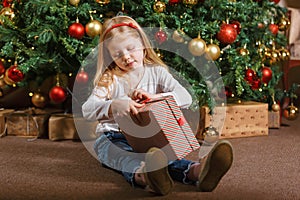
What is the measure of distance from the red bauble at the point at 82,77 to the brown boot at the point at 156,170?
0.78 meters

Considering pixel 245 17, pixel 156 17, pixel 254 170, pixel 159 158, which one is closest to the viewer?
pixel 159 158

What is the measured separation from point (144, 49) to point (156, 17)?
363 millimetres

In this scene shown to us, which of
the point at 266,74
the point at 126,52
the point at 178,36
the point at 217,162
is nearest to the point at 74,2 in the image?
the point at 178,36

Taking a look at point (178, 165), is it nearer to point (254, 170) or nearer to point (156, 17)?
point (254, 170)

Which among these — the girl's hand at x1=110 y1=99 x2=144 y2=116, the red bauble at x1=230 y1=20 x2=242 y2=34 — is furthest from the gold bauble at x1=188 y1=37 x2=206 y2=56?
the girl's hand at x1=110 y1=99 x2=144 y2=116

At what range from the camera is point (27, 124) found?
2080 mm

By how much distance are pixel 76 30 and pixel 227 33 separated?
598 millimetres

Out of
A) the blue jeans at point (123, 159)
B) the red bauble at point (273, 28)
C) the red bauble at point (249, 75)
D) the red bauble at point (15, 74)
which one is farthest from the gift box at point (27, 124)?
the red bauble at point (273, 28)

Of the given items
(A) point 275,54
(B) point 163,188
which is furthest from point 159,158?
(A) point 275,54

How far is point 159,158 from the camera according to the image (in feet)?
3.86

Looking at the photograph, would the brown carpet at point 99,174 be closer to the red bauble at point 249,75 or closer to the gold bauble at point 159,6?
the red bauble at point 249,75

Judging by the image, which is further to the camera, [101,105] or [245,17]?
[245,17]

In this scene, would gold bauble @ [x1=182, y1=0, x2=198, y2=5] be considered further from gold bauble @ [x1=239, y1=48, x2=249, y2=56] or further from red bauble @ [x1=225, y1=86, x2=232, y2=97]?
red bauble @ [x1=225, y1=86, x2=232, y2=97]

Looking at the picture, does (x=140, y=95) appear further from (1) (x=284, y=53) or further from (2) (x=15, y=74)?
(1) (x=284, y=53)
